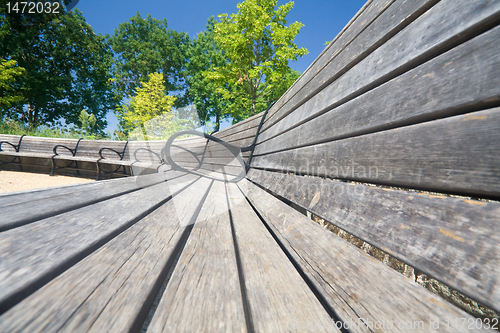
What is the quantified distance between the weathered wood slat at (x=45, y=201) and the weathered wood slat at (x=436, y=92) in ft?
3.87

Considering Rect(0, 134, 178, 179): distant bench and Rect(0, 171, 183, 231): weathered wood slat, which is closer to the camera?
Rect(0, 171, 183, 231): weathered wood slat

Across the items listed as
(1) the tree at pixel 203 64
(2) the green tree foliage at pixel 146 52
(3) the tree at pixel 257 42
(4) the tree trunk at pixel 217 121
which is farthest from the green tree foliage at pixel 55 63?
(3) the tree at pixel 257 42

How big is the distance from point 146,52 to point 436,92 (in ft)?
78.2

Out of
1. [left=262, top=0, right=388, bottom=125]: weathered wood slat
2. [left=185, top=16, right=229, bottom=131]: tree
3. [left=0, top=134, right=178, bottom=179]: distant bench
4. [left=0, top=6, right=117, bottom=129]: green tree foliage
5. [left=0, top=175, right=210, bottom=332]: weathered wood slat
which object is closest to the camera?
[left=0, top=175, right=210, bottom=332]: weathered wood slat

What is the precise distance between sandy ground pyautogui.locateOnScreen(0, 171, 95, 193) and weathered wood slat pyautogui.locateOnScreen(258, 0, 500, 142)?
5500mm

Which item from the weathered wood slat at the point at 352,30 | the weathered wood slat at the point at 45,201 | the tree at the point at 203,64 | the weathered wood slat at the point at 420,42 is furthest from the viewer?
the tree at the point at 203,64

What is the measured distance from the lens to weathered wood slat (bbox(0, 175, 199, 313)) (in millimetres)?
361

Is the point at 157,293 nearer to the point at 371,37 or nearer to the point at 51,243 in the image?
the point at 51,243

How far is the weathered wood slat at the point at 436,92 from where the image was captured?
39 cm

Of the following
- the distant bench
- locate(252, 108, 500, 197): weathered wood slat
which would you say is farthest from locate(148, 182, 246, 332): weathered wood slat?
the distant bench

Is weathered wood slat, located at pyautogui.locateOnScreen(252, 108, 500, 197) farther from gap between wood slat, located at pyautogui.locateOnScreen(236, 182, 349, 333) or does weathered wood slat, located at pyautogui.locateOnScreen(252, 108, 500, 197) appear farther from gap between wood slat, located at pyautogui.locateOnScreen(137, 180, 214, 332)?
gap between wood slat, located at pyautogui.locateOnScreen(137, 180, 214, 332)

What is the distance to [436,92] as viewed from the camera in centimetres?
48

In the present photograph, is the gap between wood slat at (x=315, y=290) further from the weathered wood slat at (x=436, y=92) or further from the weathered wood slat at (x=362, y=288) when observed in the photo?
the weathered wood slat at (x=436, y=92)

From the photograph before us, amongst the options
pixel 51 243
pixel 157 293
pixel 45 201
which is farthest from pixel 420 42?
pixel 45 201
